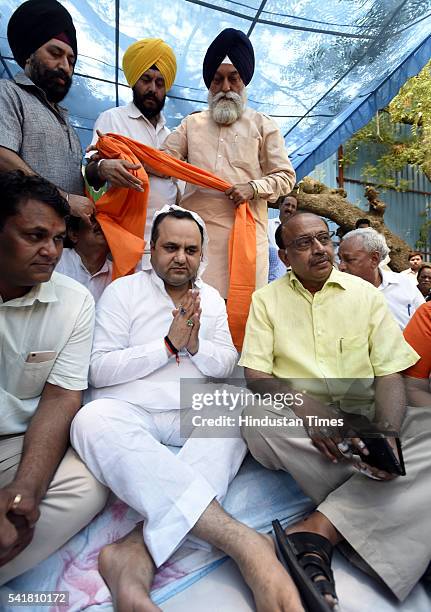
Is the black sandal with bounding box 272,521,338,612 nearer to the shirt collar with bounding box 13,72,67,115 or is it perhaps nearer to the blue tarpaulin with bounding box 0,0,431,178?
the shirt collar with bounding box 13,72,67,115

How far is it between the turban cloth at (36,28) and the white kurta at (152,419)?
176cm

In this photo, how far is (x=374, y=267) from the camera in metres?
4.10

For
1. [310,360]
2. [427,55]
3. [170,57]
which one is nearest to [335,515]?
[310,360]

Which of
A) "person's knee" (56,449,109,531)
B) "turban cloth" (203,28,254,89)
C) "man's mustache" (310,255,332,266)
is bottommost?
"person's knee" (56,449,109,531)

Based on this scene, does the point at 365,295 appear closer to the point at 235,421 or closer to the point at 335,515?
the point at 235,421

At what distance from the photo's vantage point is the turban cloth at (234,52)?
11.3ft

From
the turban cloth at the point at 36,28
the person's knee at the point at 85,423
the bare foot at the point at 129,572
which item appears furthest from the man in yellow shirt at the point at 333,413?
the turban cloth at the point at 36,28

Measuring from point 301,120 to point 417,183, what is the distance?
8.60m

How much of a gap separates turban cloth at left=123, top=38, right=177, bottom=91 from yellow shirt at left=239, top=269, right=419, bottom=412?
7.28 ft

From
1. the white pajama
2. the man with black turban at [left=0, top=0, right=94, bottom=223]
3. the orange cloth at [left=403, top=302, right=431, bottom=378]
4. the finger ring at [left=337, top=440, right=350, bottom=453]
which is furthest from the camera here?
the man with black turban at [left=0, top=0, right=94, bottom=223]

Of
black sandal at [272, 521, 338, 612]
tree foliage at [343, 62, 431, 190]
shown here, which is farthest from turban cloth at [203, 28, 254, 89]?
tree foliage at [343, 62, 431, 190]

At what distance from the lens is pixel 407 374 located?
2.39 metres

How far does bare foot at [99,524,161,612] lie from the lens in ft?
4.95

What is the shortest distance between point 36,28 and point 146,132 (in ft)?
3.30
